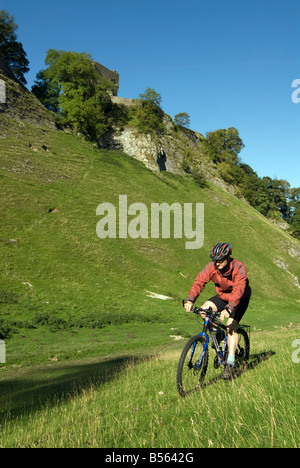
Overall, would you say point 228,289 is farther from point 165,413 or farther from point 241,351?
point 165,413

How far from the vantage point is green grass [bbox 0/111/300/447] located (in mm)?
4957

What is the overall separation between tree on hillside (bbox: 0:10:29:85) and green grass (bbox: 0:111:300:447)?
75.3 ft

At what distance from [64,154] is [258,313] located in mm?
43687

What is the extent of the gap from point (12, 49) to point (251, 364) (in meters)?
83.4

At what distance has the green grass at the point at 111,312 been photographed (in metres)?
4.96

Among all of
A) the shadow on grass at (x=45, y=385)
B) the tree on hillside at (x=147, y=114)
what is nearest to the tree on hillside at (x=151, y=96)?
the tree on hillside at (x=147, y=114)

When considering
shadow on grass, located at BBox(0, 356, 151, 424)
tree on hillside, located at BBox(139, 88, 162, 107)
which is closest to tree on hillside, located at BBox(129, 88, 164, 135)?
tree on hillside, located at BBox(139, 88, 162, 107)

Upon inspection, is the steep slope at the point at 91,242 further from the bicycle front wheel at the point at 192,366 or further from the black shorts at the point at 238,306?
the bicycle front wheel at the point at 192,366

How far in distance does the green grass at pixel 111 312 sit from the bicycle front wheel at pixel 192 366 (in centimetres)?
35

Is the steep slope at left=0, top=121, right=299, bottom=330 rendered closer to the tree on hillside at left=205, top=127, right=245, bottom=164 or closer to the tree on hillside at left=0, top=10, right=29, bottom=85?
the tree on hillside at left=0, top=10, right=29, bottom=85

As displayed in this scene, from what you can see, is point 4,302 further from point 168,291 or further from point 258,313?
point 258,313

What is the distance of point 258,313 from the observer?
115 ft
